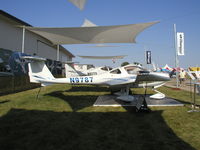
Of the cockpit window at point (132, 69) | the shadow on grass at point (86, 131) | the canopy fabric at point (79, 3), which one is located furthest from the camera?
the cockpit window at point (132, 69)

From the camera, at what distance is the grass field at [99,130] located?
130 inches

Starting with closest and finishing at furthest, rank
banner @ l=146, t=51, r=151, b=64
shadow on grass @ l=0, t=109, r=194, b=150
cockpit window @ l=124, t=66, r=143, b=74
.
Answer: shadow on grass @ l=0, t=109, r=194, b=150
cockpit window @ l=124, t=66, r=143, b=74
banner @ l=146, t=51, r=151, b=64

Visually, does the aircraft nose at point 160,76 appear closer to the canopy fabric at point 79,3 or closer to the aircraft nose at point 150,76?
the aircraft nose at point 150,76

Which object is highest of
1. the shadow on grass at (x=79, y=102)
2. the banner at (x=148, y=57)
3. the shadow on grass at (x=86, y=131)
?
the banner at (x=148, y=57)

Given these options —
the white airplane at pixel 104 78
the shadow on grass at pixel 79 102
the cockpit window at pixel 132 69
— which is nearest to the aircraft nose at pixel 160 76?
the white airplane at pixel 104 78

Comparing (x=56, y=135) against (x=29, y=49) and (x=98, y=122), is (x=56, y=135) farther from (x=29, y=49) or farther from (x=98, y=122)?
(x=29, y=49)

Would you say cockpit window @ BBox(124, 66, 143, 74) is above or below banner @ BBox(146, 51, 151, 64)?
below

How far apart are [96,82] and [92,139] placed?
4.57 meters

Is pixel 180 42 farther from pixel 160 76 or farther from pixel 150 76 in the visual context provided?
pixel 150 76

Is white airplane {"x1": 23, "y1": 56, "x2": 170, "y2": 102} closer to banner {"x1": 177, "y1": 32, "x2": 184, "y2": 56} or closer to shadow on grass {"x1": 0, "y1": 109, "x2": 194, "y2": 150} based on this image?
shadow on grass {"x1": 0, "y1": 109, "x2": 194, "y2": 150}

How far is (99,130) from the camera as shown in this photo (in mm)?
4113

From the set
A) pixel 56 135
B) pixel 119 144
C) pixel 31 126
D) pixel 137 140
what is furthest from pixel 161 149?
pixel 31 126

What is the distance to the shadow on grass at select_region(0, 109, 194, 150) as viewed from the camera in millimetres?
3266

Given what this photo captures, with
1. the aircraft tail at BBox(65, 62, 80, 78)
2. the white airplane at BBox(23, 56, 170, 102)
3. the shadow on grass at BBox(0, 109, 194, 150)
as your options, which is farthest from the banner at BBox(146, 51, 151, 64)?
the shadow on grass at BBox(0, 109, 194, 150)
